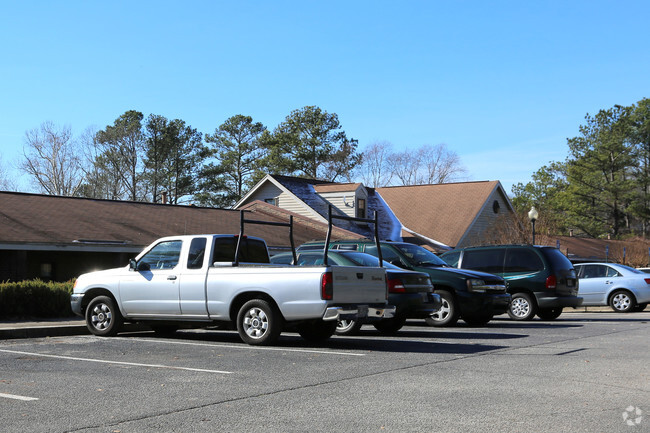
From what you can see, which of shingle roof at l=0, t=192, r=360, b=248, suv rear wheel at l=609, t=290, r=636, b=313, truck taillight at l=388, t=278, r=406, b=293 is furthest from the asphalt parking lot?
shingle roof at l=0, t=192, r=360, b=248

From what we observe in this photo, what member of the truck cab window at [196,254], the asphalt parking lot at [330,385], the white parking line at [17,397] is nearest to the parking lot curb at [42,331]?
the asphalt parking lot at [330,385]

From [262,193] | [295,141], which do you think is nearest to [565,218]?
[295,141]

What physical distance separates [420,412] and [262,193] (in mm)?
37814

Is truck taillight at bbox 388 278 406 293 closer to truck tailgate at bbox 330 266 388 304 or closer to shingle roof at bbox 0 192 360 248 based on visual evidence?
truck tailgate at bbox 330 266 388 304

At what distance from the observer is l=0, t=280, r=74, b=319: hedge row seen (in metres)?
18.0

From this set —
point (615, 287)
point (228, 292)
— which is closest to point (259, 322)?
point (228, 292)

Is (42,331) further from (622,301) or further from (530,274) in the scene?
(622,301)

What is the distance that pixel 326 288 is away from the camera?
1098cm

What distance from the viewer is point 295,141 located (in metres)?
67.7

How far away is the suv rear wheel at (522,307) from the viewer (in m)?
18.0

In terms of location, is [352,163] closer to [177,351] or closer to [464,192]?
[464,192]

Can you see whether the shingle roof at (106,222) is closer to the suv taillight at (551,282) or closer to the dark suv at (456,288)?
the dark suv at (456,288)

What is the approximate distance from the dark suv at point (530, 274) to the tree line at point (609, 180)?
51222 mm

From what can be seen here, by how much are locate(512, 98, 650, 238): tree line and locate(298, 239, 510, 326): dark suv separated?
177ft
